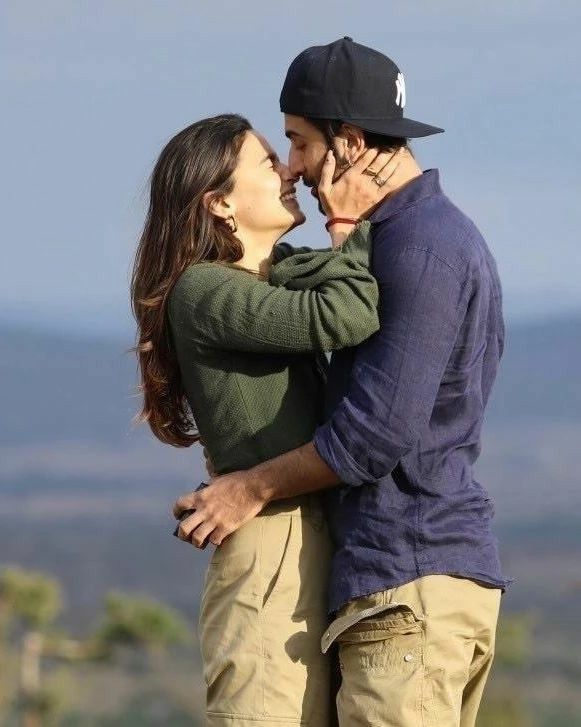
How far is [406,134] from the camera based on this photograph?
2994mm

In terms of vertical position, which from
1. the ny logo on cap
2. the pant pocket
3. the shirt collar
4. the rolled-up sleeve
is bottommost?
the pant pocket

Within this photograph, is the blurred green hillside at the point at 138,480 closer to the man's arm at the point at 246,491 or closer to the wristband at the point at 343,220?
the man's arm at the point at 246,491

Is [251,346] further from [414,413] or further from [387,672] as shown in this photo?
[387,672]

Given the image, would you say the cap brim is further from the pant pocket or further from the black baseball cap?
the pant pocket

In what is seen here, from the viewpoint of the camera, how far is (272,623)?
9.75 feet

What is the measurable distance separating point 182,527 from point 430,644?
1.50 feet

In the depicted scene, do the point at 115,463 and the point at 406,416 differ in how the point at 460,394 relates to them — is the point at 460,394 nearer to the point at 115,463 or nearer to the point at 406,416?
the point at 406,416

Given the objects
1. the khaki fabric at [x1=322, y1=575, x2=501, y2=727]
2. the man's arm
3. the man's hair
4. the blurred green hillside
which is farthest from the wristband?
the blurred green hillside

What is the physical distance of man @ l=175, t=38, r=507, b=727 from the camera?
9.41 feet

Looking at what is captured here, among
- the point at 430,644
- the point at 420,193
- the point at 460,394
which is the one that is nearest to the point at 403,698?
the point at 430,644

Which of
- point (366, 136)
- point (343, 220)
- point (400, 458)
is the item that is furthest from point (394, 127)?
point (400, 458)

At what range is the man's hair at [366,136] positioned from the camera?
302 cm

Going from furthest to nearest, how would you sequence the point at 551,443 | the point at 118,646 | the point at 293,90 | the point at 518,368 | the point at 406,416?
the point at 518,368 < the point at 551,443 < the point at 118,646 < the point at 293,90 < the point at 406,416

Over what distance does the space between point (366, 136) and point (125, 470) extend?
68754 mm
